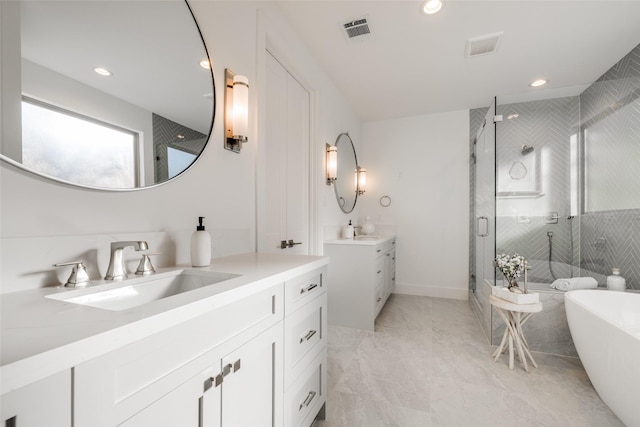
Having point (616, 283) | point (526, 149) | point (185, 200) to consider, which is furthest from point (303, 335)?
point (526, 149)

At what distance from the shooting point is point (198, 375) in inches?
26.7

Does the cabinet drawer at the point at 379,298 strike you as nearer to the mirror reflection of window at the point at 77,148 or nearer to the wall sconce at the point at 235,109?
the wall sconce at the point at 235,109

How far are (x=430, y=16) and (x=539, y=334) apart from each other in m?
2.68

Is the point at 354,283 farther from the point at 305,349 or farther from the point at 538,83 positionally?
the point at 538,83

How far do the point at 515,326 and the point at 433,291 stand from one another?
5.88 ft

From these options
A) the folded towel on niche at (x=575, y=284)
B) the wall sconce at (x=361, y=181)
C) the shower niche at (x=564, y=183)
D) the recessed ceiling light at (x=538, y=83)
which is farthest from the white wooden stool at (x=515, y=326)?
the recessed ceiling light at (x=538, y=83)

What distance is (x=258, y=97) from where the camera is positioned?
1.76 metres

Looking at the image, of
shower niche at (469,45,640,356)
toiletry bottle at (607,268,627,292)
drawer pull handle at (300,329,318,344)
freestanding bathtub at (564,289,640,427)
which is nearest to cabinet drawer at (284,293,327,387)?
drawer pull handle at (300,329,318,344)

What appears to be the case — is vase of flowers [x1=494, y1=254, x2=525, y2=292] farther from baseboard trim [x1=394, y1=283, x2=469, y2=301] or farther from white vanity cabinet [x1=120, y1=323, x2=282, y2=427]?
white vanity cabinet [x1=120, y1=323, x2=282, y2=427]

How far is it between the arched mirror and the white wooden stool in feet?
7.77

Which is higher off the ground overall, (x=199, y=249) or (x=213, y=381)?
(x=199, y=249)

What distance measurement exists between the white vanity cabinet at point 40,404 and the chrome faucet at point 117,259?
1.65 feet

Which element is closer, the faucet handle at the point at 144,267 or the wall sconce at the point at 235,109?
the faucet handle at the point at 144,267

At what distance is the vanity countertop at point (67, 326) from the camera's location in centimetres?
37
